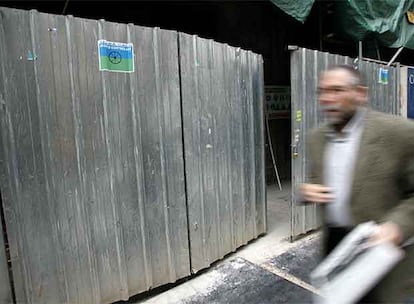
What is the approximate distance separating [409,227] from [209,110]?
2.41 m

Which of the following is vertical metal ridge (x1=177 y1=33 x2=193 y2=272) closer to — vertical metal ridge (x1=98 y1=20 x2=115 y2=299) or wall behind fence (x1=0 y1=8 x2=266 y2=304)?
wall behind fence (x1=0 y1=8 x2=266 y2=304)

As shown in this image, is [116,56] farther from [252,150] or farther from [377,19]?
[377,19]

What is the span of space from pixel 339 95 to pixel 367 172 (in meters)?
0.36

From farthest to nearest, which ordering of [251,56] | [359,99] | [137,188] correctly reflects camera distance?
1. [251,56]
2. [137,188]
3. [359,99]

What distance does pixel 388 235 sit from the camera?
1.44 metres

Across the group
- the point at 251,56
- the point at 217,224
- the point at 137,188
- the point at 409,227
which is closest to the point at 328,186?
the point at 409,227

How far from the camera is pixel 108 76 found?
2.83 metres

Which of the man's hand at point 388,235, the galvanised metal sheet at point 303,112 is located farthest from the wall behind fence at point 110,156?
the man's hand at point 388,235

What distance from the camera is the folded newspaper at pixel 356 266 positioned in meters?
1.41

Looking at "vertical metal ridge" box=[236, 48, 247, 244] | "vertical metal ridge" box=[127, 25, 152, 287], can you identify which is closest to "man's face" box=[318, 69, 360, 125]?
"vertical metal ridge" box=[127, 25, 152, 287]

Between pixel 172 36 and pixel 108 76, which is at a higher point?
pixel 172 36

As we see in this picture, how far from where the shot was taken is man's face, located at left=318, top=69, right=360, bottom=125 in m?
1.57

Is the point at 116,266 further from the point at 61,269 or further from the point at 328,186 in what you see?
the point at 328,186

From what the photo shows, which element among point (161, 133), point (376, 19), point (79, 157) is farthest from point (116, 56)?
point (376, 19)
